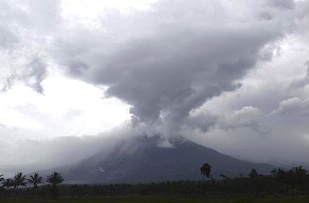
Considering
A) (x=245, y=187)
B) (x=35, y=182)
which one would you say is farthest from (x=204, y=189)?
(x=35, y=182)

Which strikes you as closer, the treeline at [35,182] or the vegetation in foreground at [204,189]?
the vegetation in foreground at [204,189]

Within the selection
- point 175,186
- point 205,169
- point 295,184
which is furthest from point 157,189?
point 295,184

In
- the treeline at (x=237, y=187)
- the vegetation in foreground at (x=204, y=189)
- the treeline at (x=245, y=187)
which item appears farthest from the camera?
the treeline at (x=237, y=187)

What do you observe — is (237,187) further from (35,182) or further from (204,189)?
(35,182)

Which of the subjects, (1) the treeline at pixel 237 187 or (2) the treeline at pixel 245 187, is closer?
(2) the treeline at pixel 245 187

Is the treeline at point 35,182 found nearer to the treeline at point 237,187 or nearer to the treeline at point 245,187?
the treeline at point 237,187

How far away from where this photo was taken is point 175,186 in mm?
172125

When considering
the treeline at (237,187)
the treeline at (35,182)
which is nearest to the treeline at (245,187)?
the treeline at (237,187)

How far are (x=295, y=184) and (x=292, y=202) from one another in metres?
57.9

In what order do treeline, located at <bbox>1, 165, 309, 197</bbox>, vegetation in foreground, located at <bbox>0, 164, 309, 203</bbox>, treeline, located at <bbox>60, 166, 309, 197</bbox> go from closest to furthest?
vegetation in foreground, located at <bbox>0, 164, 309, 203</bbox> → treeline, located at <bbox>60, 166, 309, 197</bbox> → treeline, located at <bbox>1, 165, 309, 197</bbox>

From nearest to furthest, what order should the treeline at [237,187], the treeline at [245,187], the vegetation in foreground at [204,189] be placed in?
1. the vegetation in foreground at [204,189]
2. the treeline at [245,187]
3. the treeline at [237,187]

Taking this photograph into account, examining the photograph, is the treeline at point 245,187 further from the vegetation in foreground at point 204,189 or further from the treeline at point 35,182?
the treeline at point 35,182

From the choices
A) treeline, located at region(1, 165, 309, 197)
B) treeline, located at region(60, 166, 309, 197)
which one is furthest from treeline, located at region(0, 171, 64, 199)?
treeline, located at region(60, 166, 309, 197)

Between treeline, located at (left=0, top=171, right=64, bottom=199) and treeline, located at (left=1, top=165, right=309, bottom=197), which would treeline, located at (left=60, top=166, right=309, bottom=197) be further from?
treeline, located at (left=0, top=171, right=64, bottom=199)
